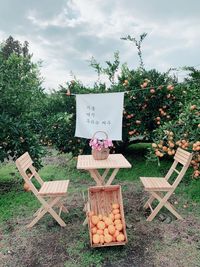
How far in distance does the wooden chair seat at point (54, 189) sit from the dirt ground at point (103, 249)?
54cm

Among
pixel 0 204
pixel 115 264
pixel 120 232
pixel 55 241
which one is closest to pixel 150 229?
pixel 120 232

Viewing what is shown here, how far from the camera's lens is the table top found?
15.5 ft

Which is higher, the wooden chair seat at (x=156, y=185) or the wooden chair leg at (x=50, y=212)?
the wooden chair seat at (x=156, y=185)

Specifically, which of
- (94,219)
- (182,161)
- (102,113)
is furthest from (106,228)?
(102,113)

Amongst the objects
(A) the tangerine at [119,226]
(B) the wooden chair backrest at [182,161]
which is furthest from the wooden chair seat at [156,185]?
(A) the tangerine at [119,226]

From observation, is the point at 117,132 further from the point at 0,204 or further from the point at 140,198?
the point at 0,204

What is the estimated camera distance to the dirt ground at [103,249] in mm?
3875

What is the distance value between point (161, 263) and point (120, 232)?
24.9 inches

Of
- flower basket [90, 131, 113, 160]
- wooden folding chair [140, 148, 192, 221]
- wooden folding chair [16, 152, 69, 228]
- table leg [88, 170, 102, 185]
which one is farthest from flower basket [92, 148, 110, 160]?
wooden folding chair [140, 148, 192, 221]

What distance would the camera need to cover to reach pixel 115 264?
3.80 meters

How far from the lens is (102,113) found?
256 inches

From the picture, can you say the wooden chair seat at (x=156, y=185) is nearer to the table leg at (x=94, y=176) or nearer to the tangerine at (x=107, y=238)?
the table leg at (x=94, y=176)

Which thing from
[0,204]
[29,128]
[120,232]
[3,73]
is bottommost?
[0,204]

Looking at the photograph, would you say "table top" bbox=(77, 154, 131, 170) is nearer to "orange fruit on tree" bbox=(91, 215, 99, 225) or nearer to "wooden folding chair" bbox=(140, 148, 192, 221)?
"wooden folding chair" bbox=(140, 148, 192, 221)
